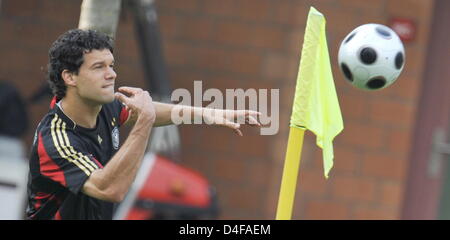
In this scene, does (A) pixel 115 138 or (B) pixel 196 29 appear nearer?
(A) pixel 115 138

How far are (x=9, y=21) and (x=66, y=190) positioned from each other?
3.69 metres

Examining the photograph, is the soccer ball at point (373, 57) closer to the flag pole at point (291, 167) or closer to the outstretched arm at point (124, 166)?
the flag pole at point (291, 167)

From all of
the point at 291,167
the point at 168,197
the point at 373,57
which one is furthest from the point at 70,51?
→ the point at 168,197

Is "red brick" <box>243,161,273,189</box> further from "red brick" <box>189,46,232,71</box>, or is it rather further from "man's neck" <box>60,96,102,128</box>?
"man's neck" <box>60,96,102,128</box>

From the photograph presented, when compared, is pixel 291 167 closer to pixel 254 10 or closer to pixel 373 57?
pixel 373 57

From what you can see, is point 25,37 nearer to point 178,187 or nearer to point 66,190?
point 178,187

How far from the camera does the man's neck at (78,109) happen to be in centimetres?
428

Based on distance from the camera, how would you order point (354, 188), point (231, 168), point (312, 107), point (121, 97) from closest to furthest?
1. point (121, 97)
2. point (312, 107)
3. point (354, 188)
4. point (231, 168)

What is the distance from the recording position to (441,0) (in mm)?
7539

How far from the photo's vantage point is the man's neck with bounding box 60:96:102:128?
14.0 feet

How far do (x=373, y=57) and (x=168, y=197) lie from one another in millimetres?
2272

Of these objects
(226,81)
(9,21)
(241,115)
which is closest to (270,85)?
(226,81)

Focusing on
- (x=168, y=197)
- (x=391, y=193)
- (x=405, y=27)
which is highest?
(x=405, y=27)

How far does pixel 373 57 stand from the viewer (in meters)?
4.64
